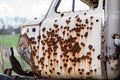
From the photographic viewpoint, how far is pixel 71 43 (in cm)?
552

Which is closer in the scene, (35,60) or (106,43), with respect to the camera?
(106,43)

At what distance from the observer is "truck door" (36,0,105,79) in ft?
17.6

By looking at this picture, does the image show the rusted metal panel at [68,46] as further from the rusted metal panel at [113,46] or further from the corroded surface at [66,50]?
the rusted metal panel at [113,46]

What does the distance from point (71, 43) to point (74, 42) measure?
5 centimetres

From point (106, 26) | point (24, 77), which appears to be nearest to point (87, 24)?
point (106, 26)

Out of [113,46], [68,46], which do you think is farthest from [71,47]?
[113,46]

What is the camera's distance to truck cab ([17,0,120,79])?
5320mm

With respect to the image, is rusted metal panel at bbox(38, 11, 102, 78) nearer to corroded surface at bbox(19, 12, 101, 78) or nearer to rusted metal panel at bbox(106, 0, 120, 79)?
corroded surface at bbox(19, 12, 101, 78)

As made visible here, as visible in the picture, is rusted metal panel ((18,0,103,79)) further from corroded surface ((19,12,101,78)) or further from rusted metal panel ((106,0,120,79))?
rusted metal panel ((106,0,120,79))

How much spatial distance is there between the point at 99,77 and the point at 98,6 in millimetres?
916

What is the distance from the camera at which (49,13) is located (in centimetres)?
590

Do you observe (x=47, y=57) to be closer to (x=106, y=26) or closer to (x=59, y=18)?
(x=59, y=18)

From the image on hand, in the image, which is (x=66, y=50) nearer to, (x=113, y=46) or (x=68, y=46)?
(x=68, y=46)

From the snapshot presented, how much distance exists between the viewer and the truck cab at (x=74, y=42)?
17.5ft
